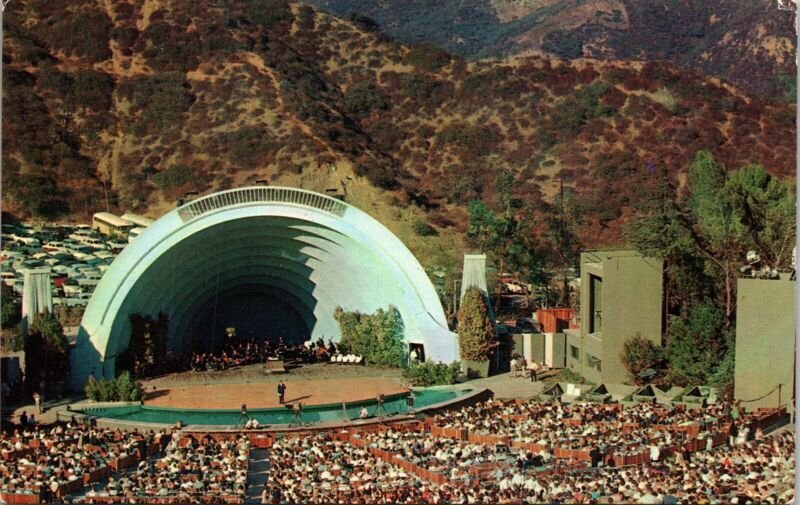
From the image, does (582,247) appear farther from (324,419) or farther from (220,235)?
(324,419)

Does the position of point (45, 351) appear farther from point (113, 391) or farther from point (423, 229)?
point (423, 229)

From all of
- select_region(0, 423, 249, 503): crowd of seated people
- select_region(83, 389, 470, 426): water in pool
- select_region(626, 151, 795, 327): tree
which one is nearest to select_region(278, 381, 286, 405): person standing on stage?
select_region(83, 389, 470, 426): water in pool

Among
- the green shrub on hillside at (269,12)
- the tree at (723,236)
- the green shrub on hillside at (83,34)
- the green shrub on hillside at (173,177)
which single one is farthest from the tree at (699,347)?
the green shrub on hillside at (269,12)

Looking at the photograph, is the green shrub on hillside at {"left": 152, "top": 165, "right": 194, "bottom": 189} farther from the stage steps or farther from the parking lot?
the stage steps

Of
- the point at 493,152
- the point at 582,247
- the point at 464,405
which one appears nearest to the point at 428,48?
the point at 493,152

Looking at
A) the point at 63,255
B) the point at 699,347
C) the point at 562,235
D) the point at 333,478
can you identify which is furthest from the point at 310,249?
the point at 562,235

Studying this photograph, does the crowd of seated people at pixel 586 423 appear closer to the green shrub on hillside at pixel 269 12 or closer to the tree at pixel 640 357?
the tree at pixel 640 357
